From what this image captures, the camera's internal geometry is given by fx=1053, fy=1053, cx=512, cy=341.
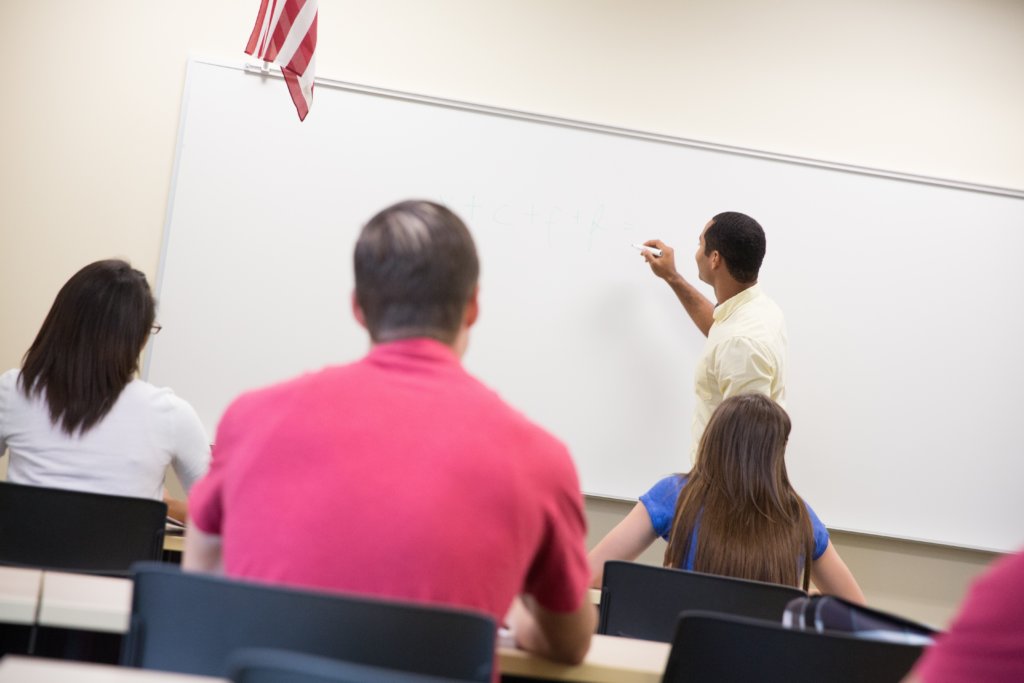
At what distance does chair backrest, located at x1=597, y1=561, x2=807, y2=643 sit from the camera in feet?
6.39

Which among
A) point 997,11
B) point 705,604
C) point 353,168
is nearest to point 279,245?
point 353,168

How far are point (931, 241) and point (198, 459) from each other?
2.98 m

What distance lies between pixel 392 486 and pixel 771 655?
600 millimetres

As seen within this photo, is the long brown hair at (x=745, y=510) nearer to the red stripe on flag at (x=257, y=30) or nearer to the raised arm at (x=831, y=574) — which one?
the raised arm at (x=831, y=574)

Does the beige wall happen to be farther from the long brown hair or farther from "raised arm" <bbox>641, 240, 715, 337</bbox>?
the long brown hair

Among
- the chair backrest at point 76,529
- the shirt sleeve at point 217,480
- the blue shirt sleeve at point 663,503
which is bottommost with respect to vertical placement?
the chair backrest at point 76,529

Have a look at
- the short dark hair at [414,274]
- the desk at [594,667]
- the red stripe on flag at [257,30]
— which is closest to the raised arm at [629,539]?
the desk at [594,667]

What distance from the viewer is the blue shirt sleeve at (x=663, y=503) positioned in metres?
2.46

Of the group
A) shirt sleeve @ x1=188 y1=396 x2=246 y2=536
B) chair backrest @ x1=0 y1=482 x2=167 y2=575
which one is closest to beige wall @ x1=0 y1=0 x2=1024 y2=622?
chair backrest @ x1=0 y1=482 x2=167 y2=575

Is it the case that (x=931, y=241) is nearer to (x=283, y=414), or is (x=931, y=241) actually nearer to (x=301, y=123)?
(x=301, y=123)

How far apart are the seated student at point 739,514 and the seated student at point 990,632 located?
4.24 ft

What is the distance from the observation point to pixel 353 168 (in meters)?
3.84

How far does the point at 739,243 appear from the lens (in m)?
3.77

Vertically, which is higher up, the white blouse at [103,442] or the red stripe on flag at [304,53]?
the red stripe on flag at [304,53]
